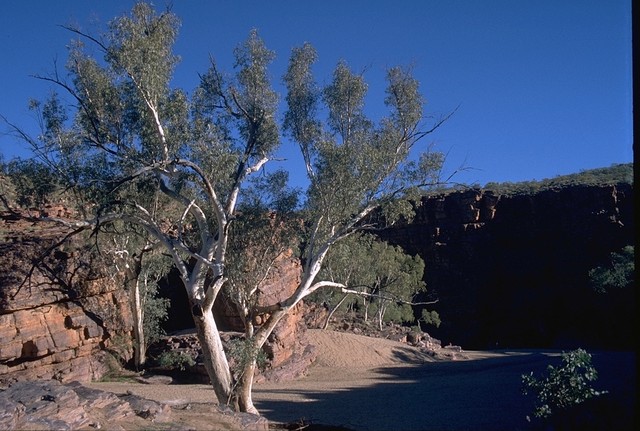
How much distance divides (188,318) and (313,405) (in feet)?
49.5

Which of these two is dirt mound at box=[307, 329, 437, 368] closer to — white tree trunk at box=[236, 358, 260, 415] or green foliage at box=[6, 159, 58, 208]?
white tree trunk at box=[236, 358, 260, 415]

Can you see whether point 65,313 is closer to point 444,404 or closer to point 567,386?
point 444,404

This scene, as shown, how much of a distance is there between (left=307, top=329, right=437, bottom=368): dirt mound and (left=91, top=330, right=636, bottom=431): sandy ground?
0.05m

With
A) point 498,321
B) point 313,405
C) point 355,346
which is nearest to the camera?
point 313,405

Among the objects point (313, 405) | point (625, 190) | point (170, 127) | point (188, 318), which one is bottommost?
point (313, 405)

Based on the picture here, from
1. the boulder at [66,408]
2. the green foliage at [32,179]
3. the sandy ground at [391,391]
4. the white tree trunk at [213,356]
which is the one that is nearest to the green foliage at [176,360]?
the sandy ground at [391,391]

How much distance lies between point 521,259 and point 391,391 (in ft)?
136

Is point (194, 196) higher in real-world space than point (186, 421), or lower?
higher

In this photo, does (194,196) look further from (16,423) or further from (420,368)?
(420,368)

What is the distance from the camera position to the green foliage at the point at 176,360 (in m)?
21.4

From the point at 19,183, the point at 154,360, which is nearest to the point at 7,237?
the point at 154,360

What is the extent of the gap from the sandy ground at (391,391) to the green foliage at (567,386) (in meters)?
0.66

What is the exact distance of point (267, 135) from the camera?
573 inches

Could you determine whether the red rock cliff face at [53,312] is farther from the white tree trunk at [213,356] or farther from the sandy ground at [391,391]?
the white tree trunk at [213,356]
